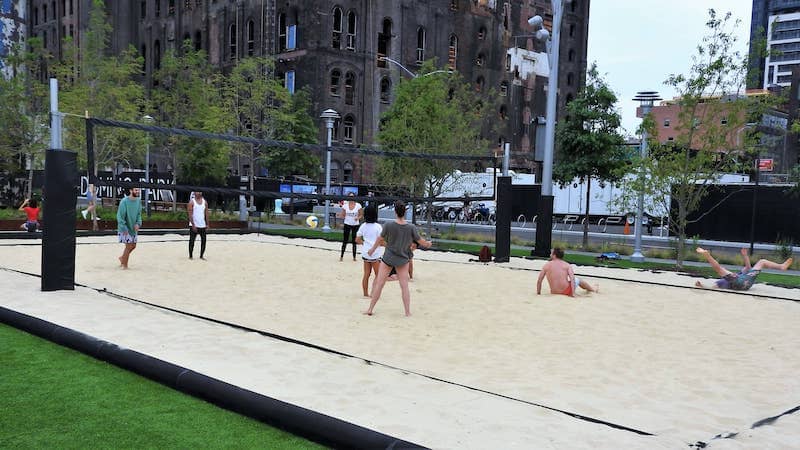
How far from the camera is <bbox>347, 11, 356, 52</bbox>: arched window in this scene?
5441 centimetres

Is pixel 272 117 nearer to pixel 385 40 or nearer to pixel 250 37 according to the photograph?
pixel 385 40

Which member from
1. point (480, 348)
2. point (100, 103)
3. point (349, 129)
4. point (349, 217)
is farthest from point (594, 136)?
point (349, 129)

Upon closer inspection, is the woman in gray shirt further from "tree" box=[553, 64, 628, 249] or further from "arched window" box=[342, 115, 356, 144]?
"arched window" box=[342, 115, 356, 144]

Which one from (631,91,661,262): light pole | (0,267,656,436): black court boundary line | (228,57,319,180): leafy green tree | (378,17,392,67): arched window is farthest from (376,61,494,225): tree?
(378,17,392,67): arched window

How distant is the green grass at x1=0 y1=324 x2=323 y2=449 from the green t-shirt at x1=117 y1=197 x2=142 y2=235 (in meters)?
7.86

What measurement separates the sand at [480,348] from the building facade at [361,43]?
3724 centimetres

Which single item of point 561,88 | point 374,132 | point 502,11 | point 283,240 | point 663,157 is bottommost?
point 283,240

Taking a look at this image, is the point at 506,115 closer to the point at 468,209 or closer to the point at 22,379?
the point at 468,209

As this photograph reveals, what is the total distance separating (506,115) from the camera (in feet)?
216

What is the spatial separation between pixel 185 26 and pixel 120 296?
58350 mm

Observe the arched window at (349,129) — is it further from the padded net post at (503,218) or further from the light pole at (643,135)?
the padded net post at (503,218)

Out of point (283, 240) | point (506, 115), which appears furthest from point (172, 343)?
point (506, 115)

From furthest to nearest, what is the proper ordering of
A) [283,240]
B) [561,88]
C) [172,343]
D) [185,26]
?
[561,88] → [185,26] → [283,240] → [172,343]

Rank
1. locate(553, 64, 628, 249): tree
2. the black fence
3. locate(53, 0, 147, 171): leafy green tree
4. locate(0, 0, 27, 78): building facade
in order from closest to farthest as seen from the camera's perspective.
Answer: locate(553, 64, 628, 249): tree
the black fence
locate(53, 0, 147, 171): leafy green tree
locate(0, 0, 27, 78): building facade
